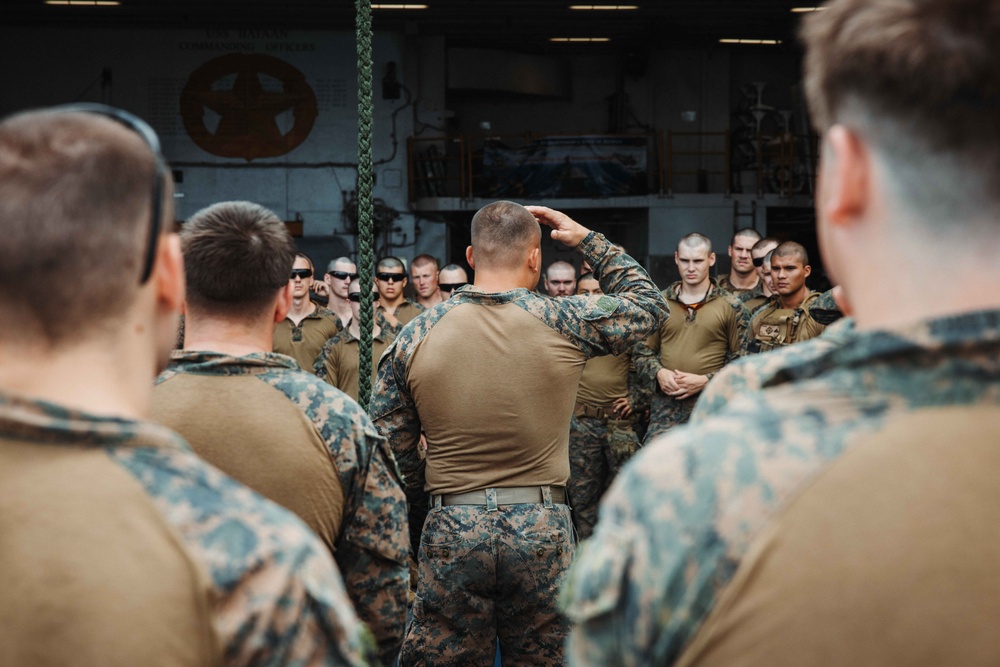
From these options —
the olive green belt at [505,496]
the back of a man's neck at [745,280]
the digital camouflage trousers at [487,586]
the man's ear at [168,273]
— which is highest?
the back of a man's neck at [745,280]

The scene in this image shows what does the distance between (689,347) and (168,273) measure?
5466 mm

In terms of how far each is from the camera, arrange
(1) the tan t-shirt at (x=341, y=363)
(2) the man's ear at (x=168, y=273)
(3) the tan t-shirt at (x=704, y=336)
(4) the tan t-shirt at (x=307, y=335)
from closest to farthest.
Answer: (2) the man's ear at (x=168, y=273) → (1) the tan t-shirt at (x=341, y=363) → (3) the tan t-shirt at (x=704, y=336) → (4) the tan t-shirt at (x=307, y=335)

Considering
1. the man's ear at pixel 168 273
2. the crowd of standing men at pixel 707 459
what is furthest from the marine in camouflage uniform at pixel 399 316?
the crowd of standing men at pixel 707 459

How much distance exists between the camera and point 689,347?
251 inches

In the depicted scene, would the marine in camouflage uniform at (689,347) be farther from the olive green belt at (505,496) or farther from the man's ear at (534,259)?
the olive green belt at (505,496)

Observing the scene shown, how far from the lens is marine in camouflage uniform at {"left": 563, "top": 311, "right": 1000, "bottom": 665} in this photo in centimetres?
96

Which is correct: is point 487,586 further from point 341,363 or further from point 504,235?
point 341,363

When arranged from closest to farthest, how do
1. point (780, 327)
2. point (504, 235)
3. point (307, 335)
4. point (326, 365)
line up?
point (504, 235) → point (780, 327) → point (326, 365) → point (307, 335)

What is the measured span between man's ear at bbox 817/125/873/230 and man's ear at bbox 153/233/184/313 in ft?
2.58

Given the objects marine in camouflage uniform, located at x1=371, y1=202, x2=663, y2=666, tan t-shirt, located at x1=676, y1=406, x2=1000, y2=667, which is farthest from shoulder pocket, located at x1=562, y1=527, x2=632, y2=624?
marine in camouflage uniform, located at x1=371, y1=202, x2=663, y2=666

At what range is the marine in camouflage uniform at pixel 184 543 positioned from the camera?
987mm

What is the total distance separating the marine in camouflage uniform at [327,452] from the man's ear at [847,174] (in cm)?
129

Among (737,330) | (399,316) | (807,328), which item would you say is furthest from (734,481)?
(399,316)

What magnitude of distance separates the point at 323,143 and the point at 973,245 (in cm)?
1450
